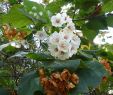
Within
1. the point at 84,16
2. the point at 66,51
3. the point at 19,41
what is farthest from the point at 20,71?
the point at 66,51

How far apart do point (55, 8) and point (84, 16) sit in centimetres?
19

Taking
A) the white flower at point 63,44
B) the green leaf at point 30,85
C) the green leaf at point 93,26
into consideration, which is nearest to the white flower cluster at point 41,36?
the white flower at point 63,44

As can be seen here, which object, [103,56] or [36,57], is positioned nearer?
[36,57]

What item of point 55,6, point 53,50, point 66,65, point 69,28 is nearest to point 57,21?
point 69,28

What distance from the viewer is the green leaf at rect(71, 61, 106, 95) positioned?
4.72 feet

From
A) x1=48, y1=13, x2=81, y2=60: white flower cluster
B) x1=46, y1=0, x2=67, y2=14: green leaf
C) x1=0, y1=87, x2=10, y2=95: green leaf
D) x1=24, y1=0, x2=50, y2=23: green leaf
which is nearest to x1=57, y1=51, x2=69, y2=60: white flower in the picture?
x1=48, y1=13, x2=81, y2=60: white flower cluster

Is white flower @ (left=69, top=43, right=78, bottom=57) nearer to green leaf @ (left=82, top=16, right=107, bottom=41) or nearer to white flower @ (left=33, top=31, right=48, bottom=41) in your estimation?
white flower @ (left=33, top=31, right=48, bottom=41)

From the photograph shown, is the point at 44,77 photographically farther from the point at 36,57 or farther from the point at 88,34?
the point at 88,34

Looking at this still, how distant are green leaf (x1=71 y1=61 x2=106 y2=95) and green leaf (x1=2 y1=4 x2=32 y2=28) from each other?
42cm

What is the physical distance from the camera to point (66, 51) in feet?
5.06

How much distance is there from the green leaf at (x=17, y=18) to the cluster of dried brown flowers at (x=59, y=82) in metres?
0.43

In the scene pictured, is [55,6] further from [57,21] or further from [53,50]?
[53,50]

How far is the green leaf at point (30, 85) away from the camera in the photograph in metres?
1.47

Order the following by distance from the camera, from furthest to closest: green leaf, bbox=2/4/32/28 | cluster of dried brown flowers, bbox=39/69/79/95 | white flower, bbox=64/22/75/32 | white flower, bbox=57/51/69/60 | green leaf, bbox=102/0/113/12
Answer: green leaf, bbox=102/0/113/12, green leaf, bbox=2/4/32/28, white flower, bbox=64/22/75/32, white flower, bbox=57/51/69/60, cluster of dried brown flowers, bbox=39/69/79/95
